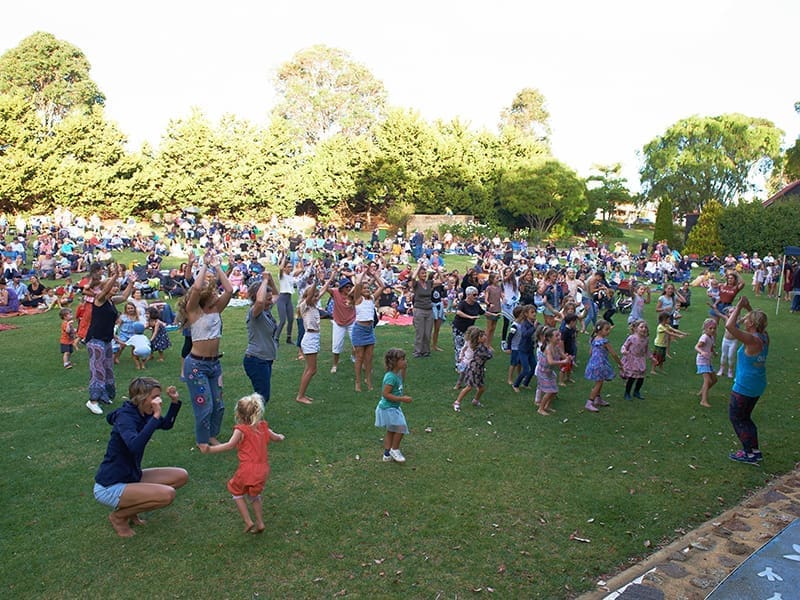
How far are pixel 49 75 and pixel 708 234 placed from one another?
50.4 m

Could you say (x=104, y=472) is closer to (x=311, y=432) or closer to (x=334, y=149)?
(x=311, y=432)

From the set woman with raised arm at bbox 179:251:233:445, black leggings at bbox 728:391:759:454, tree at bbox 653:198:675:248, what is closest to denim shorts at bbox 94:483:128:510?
woman with raised arm at bbox 179:251:233:445

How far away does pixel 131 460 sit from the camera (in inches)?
205

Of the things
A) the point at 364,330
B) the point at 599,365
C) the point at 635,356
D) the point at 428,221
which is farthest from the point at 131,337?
the point at 428,221

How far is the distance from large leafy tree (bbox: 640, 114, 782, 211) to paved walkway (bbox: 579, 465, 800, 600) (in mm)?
50356

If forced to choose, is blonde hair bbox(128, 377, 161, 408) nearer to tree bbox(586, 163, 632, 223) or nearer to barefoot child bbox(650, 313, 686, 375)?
barefoot child bbox(650, 313, 686, 375)

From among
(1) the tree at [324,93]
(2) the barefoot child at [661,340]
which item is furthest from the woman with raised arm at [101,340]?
(1) the tree at [324,93]

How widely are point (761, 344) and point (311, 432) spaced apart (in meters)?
5.16

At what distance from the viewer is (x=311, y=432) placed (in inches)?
305

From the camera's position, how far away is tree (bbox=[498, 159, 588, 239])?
42594 mm

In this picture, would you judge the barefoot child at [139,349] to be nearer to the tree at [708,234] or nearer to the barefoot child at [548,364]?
the barefoot child at [548,364]

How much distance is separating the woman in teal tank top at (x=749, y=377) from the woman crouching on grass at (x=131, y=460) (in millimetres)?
5735

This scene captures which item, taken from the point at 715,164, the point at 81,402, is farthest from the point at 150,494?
the point at 715,164

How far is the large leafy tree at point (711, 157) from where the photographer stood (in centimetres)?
5184
